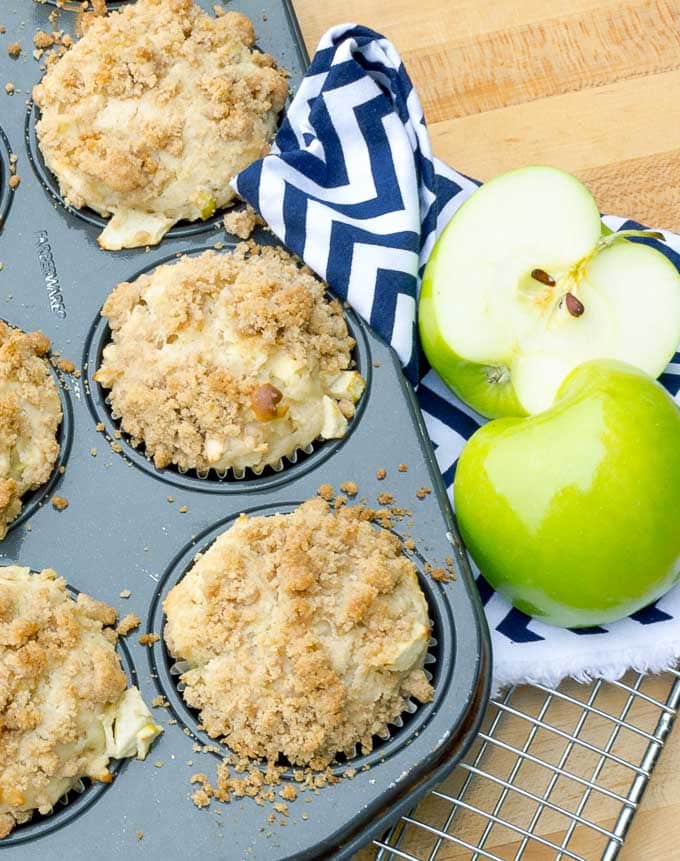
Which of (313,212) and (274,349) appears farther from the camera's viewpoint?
(313,212)

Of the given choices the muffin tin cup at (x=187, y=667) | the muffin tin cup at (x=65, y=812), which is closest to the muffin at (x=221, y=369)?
the muffin tin cup at (x=187, y=667)

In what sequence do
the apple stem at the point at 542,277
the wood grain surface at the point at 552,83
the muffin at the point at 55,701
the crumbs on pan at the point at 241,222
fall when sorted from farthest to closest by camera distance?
the wood grain surface at the point at 552,83 < the crumbs on pan at the point at 241,222 < the apple stem at the point at 542,277 < the muffin at the point at 55,701

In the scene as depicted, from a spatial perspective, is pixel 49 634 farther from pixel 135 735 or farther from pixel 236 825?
pixel 236 825

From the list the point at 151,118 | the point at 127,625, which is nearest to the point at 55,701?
the point at 127,625

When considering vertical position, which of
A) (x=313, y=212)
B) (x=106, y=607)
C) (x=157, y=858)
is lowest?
(x=157, y=858)

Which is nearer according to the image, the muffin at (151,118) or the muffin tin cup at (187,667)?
the muffin tin cup at (187,667)

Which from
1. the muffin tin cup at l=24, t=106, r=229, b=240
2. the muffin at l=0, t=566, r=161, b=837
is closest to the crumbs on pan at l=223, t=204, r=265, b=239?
the muffin tin cup at l=24, t=106, r=229, b=240

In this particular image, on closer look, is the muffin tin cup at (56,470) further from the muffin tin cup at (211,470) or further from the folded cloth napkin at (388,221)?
the folded cloth napkin at (388,221)

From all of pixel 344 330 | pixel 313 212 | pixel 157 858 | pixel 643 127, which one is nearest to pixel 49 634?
pixel 157 858
